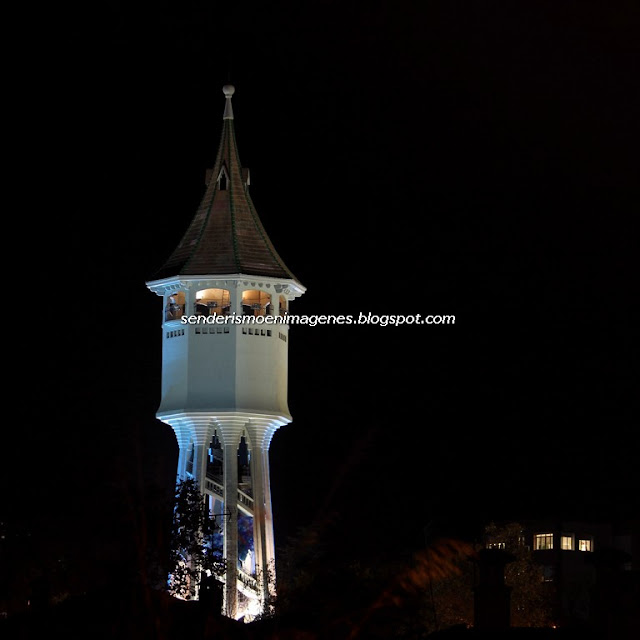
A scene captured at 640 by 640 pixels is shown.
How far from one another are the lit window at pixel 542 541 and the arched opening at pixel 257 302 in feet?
110

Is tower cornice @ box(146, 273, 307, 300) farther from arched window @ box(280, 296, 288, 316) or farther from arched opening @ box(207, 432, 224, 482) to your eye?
arched opening @ box(207, 432, 224, 482)

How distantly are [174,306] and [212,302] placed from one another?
1.26 m

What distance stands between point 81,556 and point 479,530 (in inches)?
1522

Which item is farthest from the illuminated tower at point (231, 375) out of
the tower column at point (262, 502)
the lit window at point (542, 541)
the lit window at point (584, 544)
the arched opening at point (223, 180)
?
the lit window at point (542, 541)

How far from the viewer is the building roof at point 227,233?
70562mm

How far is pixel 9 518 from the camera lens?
188 feet

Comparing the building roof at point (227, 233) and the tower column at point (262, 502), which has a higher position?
the building roof at point (227, 233)

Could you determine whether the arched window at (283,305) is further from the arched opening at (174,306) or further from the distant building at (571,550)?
the distant building at (571,550)

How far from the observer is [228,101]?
73375mm

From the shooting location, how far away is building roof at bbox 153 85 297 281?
232 ft

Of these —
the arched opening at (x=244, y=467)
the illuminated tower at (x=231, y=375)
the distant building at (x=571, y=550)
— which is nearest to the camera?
the illuminated tower at (x=231, y=375)

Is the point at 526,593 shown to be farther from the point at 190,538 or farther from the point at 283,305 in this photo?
the point at 190,538

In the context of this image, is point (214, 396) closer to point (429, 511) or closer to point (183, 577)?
point (183, 577)

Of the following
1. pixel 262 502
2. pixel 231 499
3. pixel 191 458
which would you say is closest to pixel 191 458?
pixel 191 458
